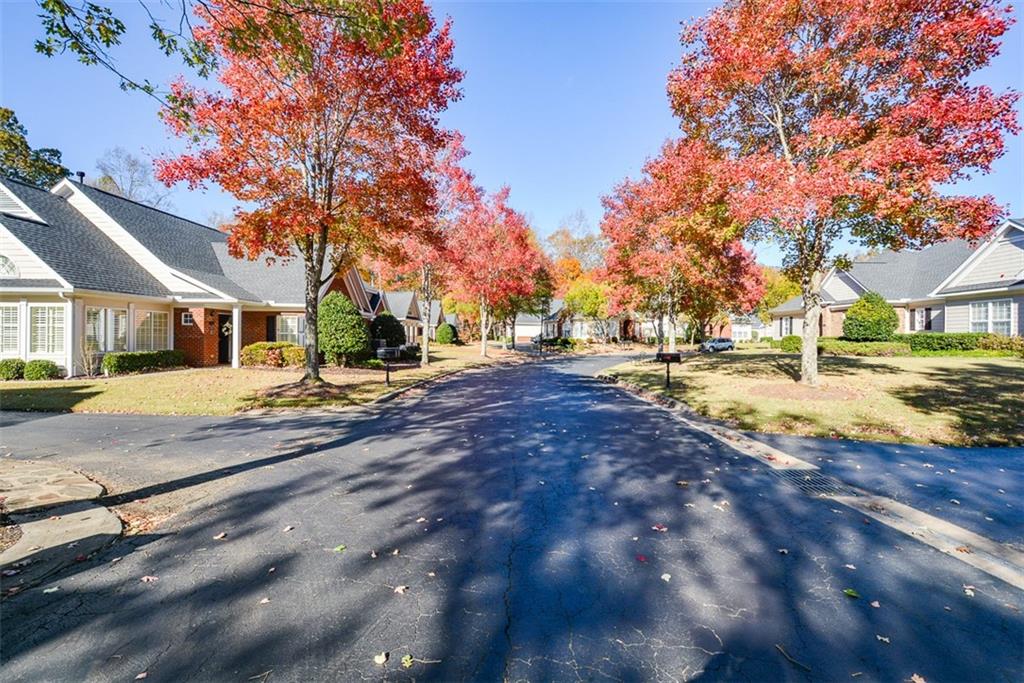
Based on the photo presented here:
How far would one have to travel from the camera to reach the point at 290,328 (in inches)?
944

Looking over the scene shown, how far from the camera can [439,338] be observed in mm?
54062

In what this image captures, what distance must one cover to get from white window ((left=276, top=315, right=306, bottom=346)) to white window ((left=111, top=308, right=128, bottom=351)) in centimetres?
615

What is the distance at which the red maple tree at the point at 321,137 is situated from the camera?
12.3 meters

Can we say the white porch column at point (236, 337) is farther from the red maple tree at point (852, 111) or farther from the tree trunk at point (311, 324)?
the red maple tree at point (852, 111)

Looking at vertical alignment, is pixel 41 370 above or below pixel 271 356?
below

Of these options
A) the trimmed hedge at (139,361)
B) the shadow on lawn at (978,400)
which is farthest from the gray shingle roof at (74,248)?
the shadow on lawn at (978,400)

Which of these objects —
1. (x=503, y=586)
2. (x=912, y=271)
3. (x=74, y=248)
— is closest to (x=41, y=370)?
(x=74, y=248)

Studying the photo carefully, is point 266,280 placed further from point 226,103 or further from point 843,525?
point 843,525

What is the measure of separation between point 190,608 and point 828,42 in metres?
16.8

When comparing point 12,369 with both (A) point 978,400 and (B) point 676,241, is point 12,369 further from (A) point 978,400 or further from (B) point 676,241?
(A) point 978,400

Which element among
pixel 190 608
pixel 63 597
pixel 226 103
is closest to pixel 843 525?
pixel 190 608

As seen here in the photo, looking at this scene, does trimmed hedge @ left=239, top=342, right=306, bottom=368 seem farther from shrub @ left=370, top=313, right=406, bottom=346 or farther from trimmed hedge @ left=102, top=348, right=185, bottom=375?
shrub @ left=370, top=313, right=406, bottom=346

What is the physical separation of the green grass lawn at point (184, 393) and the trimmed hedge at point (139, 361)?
114 centimetres

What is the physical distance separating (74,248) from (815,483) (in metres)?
25.3
